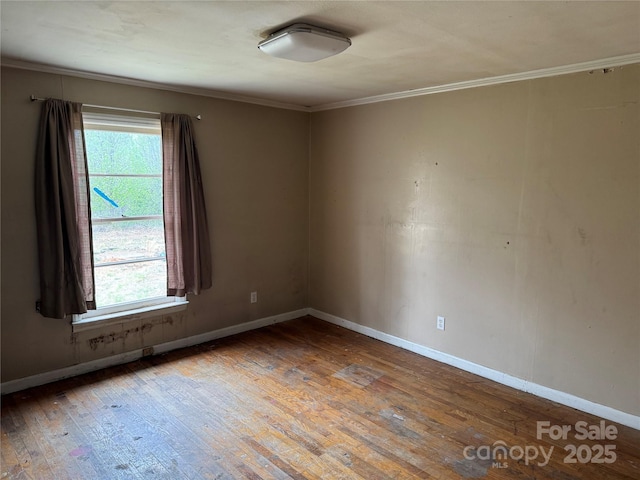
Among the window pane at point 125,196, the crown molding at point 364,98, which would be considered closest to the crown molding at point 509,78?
the crown molding at point 364,98

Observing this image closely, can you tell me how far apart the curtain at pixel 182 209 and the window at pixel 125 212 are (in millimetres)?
112

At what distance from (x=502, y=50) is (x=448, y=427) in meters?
2.38

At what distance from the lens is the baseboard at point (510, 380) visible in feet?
9.27

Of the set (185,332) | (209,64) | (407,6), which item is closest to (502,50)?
(407,6)

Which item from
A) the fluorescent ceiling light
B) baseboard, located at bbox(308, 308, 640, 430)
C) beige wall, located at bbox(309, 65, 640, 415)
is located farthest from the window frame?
baseboard, located at bbox(308, 308, 640, 430)

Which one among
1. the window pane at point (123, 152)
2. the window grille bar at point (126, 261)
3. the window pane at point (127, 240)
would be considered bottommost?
the window grille bar at point (126, 261)

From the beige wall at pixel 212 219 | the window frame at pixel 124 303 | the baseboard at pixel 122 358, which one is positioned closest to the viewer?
the beige wall at pixel 212 219

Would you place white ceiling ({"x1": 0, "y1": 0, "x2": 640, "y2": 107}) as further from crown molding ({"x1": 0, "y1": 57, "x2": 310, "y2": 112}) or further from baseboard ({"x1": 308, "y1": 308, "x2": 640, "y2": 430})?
baseboard ({"x1": 308, "y1": 308, "x2": 640, "y2": 430})

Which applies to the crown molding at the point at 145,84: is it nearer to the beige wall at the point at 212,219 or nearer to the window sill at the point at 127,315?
the beige wall at the point at 212,219

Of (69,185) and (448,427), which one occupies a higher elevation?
(69,185)

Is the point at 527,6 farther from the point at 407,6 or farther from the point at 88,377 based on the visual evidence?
the point at 88,377

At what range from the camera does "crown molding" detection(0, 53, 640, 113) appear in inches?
107

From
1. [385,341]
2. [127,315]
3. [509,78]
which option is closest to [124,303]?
[127,315]

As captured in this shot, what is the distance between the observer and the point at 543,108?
118 inches
